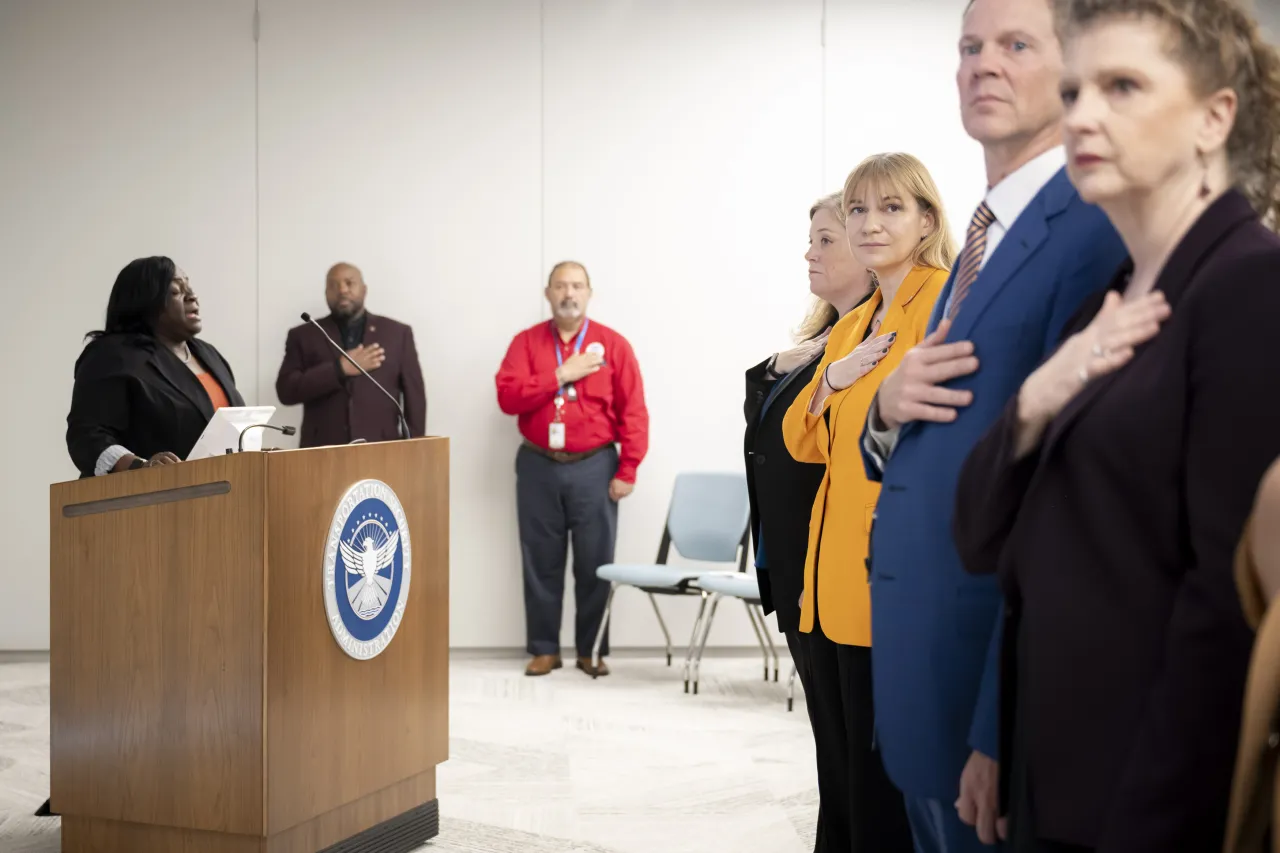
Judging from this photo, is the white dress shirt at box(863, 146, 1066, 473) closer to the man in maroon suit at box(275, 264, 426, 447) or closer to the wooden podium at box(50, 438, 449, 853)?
the wooden podium at box(50, 438, 449, 853)

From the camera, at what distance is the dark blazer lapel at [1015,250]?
4.45ft

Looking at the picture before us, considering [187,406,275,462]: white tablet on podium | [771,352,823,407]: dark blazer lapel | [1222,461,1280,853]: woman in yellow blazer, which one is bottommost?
[1222,461,1280,853]: woman in yellow blazer

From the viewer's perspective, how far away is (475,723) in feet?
16.0

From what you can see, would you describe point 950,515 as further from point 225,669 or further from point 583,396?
point 583,396

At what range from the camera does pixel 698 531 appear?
20.0ft

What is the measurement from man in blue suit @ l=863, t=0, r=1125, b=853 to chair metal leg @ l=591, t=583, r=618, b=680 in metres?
4.58

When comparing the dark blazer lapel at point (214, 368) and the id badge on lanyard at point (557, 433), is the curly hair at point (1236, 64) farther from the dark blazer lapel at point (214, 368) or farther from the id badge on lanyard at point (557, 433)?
the id badge on lanyard at point (557, 433)

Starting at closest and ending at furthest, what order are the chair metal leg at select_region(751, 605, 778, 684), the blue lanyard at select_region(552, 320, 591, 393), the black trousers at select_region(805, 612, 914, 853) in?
1. the black trousers at select_region(805, 612, 914, 853)
2. the chair metal leg at select_region(751, 605, 778, 684)
3. the blue lanyard at select_region(552, 320, 591, 393)

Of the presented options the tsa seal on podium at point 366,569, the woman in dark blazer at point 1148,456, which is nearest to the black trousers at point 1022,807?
the woman in dark blazer at point 1148,456

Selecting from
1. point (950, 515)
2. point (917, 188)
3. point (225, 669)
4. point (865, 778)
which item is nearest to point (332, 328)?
point (225, 669)

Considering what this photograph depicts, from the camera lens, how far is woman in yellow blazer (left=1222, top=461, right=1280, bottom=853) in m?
0.87

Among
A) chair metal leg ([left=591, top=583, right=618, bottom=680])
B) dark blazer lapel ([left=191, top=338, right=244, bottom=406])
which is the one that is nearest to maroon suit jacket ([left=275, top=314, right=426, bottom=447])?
chair metal leg ([left=591, top=583, right=618, bottom=680])

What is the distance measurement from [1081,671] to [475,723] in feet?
13.3

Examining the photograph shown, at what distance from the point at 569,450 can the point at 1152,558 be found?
5266 mm
